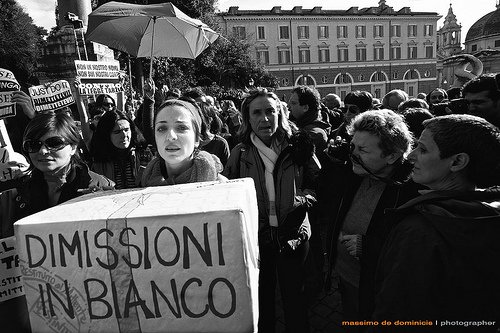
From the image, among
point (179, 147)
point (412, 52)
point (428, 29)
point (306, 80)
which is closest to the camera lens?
point (179, 147)

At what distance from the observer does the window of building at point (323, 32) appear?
179 ft

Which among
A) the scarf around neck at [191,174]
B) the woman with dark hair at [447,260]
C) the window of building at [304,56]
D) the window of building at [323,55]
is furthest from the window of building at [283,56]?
the woman with dark hair at [447,260]

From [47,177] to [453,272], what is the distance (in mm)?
1920

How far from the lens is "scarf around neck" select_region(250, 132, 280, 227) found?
234 cm

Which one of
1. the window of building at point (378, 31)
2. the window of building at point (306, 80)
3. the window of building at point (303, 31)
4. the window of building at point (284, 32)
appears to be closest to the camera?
the window of building at point (284, 32)

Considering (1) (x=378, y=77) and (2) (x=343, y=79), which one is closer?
(2) (x=343, y=79)

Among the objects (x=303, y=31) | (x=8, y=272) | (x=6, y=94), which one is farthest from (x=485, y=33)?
(x=8, y=272)

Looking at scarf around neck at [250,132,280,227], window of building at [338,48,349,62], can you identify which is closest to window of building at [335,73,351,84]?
window of building at [338,48,349,62]

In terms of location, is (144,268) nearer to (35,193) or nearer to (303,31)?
(35,193)

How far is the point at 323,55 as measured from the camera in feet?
181

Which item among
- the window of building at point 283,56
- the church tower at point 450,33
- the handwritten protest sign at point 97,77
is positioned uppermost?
the church tower at point 450,33

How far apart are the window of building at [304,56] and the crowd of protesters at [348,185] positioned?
5376 cm

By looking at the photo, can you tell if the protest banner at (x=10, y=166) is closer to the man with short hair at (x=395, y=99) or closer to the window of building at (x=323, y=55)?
the man with short hair at (x=395, y=99)

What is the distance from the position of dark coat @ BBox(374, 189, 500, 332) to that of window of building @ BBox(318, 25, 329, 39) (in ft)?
192
